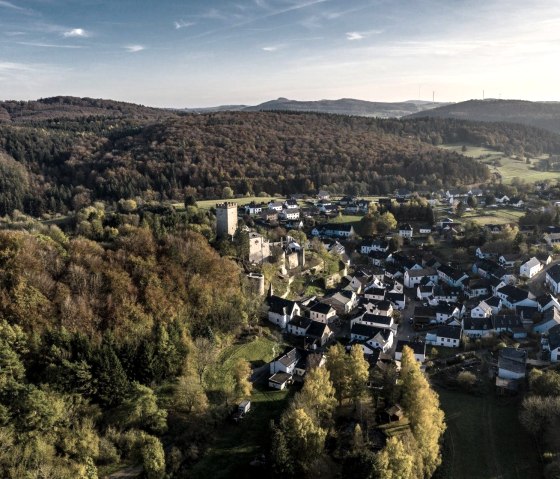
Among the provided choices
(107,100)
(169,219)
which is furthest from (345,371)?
(107,100)

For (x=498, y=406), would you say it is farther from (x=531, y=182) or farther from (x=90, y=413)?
(x=531, y=182)

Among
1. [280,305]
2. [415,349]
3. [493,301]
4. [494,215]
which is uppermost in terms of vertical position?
[494,215]

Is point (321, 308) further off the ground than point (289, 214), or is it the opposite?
point (289, 214)

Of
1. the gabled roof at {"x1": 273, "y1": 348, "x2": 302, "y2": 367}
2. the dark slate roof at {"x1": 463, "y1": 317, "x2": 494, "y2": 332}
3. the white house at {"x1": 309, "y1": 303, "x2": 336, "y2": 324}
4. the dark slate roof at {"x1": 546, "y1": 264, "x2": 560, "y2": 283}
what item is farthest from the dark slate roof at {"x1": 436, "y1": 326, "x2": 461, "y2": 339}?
the dark slate roof at {"x1": 546, "y1": 264, "x2": 560, "y2": 283}

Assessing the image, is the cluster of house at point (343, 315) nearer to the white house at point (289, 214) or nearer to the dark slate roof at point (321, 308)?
the dark slate roof at point (321, 308)

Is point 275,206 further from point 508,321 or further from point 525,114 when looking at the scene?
point 525,114

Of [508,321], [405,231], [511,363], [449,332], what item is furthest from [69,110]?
[511,363]

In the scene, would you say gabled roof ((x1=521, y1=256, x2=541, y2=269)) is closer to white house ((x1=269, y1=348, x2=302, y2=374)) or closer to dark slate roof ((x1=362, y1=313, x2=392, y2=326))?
dark slate roof ((x1=362, y1=313, x2=392, y2=326))
